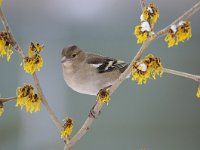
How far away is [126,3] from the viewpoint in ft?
7.00

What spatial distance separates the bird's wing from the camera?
0.99 m

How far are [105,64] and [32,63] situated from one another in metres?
0.49

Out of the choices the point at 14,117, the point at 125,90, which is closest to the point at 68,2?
the point at 125,90

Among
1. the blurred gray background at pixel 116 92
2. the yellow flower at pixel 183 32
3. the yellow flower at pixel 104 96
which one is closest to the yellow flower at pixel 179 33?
the yellow flower at pixel 183 32

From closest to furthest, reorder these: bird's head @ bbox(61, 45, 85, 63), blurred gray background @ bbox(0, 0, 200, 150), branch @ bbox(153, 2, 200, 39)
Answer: branch @ bbox(153, 2, 200, 39) → bird's head @ bbox(61, 45, 85, 63) → blurred gray background @ bbox(0, 0, 200, 150)

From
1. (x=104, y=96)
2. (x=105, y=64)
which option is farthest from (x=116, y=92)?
(x=104, y=96)

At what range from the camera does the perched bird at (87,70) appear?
0.96m

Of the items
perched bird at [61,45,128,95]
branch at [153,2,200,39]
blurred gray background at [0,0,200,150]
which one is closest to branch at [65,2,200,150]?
branch at [153,2,200,39]

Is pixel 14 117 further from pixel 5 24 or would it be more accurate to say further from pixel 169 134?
pixel 5 24

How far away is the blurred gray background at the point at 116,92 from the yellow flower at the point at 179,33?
3.78 ft

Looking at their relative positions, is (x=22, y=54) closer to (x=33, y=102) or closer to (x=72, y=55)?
(x=33, y=102)

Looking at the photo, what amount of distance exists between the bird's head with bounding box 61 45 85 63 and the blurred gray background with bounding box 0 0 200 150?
63 cm

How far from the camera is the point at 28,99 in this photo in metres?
0.55

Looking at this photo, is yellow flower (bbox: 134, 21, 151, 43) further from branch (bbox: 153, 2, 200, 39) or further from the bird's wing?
the bird's wing
